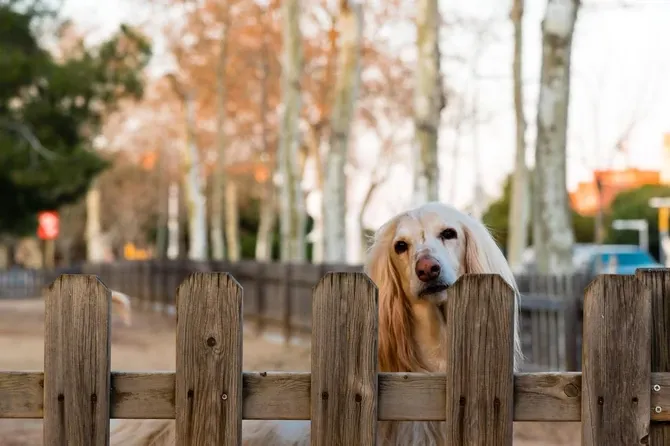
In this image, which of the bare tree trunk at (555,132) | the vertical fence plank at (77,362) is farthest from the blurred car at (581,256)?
the vertical fence plank at (77,362)

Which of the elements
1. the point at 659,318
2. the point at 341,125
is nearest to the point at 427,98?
the point at 341,125

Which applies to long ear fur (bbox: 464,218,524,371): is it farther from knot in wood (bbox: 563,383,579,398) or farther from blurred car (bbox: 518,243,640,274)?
blurred car (bbox: 518,243,640,274)

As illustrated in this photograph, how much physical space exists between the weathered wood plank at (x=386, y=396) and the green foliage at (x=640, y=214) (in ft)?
194

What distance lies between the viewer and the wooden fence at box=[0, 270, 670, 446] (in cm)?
306

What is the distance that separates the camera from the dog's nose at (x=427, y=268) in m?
3.92

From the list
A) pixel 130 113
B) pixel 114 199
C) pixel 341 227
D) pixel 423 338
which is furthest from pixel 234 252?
pixel 423 338

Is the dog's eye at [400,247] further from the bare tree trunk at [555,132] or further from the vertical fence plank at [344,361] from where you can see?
the bare tree trunk at [555,132]

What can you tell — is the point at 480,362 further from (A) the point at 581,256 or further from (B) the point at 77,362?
(A) the point at 581,256

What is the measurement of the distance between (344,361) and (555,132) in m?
11.5

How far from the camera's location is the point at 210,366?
3.07 m

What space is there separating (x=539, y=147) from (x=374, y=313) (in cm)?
1147

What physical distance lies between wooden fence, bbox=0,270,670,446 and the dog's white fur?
526 millimetres

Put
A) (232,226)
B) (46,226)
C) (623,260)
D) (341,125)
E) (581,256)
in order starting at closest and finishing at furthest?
1. (341,125)
2. (623,260)
3. (581,256)
4. (46,226)
5. (232,226)

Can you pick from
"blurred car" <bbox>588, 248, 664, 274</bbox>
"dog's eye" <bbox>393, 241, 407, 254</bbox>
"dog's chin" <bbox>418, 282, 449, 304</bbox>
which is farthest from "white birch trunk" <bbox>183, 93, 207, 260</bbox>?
"dog's chin" <bbox>418, 282, 449, 304</bbox>
